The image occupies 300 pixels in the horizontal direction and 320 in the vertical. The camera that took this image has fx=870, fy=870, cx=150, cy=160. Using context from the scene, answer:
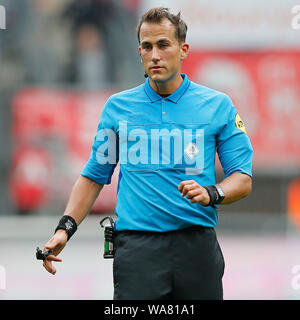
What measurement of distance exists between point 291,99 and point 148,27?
461 inches

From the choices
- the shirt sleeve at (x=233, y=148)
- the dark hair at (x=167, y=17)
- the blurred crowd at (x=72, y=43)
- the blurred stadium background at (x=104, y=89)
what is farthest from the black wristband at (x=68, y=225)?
the blurred crowd at (x=72, y=43)

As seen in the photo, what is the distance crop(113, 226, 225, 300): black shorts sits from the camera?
15.5 feet

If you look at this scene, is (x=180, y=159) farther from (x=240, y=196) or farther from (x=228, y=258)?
(x=228, y=258)

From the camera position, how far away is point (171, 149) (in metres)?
4.80

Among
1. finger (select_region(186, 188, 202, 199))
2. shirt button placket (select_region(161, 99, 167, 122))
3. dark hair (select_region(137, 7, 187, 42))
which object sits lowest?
finger (select_region(186, 188, 202, 199))

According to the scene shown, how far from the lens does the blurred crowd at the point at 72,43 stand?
16.4m

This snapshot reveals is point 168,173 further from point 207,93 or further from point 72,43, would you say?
point 72,43

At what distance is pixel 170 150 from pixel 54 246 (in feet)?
2.75

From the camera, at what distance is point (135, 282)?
476 centimetres

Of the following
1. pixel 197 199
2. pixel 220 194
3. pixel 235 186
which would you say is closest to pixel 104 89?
pixel 235 186

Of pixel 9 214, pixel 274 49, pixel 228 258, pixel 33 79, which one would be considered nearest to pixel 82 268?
pixel 228 258

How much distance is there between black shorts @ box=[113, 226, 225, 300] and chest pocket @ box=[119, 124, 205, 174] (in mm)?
357

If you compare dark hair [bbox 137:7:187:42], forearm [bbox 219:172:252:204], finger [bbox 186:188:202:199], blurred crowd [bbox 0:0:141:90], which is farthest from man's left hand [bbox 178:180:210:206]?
blurred crowd [bbox 0:0:141:90]

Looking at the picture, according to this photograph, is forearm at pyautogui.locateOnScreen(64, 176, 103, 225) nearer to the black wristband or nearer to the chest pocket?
the black wristband
